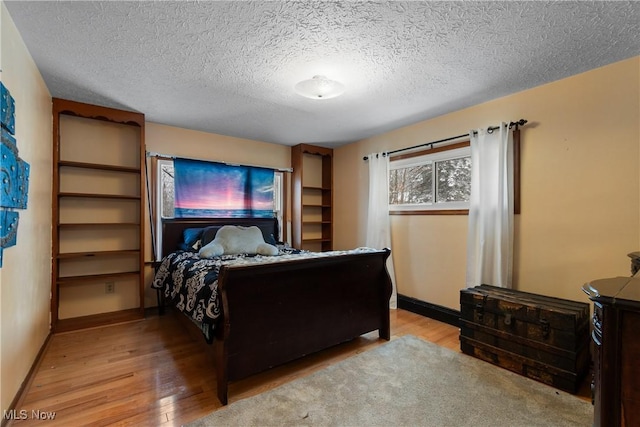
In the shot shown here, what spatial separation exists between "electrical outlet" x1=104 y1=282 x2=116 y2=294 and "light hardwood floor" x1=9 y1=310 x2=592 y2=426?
44 cm

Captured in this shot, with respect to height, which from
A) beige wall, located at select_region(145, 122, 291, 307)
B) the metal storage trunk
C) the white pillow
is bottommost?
the metal storage trunk

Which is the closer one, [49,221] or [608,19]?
[608,19]

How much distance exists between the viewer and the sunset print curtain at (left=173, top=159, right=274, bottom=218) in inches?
143

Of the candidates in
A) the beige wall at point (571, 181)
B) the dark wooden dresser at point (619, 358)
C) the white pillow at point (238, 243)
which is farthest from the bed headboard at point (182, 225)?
the dark wooden dresser at point (619, 358)

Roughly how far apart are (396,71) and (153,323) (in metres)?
3.39

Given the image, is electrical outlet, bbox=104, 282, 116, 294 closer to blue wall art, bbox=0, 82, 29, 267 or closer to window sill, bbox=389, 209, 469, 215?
blue wall art, bbox=0, 82, 29, 267

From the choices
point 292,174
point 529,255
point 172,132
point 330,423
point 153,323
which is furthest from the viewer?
point 292,174

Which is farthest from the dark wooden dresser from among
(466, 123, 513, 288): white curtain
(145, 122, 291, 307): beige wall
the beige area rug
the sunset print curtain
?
(145, 122, 291, 307): beige wall

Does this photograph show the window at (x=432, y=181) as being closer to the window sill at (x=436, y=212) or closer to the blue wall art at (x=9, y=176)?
the window sill at (x=436, y=212)

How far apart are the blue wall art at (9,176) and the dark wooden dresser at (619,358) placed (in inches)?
101

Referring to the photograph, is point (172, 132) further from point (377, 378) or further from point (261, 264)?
point (377, 378)

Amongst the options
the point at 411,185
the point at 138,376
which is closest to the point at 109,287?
the point at 138,376

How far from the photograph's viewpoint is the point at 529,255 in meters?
2.54

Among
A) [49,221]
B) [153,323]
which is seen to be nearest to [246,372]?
[153,323]
